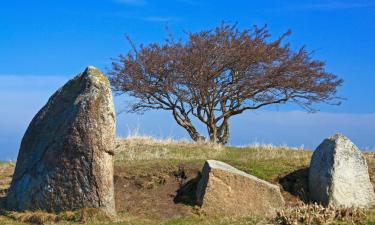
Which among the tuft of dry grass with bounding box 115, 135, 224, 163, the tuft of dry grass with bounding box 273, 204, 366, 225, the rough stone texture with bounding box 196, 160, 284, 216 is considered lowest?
the tuft of dry grass with bounding box 273, 204, 366, 225

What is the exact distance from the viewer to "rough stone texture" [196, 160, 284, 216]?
15.0m

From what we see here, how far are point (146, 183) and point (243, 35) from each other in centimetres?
1590

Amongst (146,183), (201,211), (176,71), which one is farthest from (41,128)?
(176,71)

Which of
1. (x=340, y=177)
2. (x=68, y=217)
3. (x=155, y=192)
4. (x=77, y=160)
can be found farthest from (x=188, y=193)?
(x=340, y=177)

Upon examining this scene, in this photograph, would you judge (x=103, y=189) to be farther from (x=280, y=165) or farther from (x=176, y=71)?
(x=176, y=71)

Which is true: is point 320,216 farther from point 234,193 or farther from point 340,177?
point 340,177

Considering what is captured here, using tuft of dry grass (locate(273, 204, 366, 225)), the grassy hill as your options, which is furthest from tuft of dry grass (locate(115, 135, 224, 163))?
tuft of dry grass (locate(273, 204, 366, 225))

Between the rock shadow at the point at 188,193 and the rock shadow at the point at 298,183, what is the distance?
8.27 feet

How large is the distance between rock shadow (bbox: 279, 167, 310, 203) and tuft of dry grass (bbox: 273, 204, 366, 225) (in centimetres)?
657

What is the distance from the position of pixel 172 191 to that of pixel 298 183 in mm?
3735

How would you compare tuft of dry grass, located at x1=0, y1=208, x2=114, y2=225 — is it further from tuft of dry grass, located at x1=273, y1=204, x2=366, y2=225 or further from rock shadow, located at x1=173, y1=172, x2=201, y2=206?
tuft of dry grass, located at x1=273, y1=204, x2=366, y2=225

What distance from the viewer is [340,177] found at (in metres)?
16.4

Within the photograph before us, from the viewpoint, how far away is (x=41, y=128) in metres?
14.9

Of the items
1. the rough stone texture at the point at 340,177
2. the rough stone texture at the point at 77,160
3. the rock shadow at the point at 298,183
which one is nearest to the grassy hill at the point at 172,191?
the rock shadow at the point at 298,183
